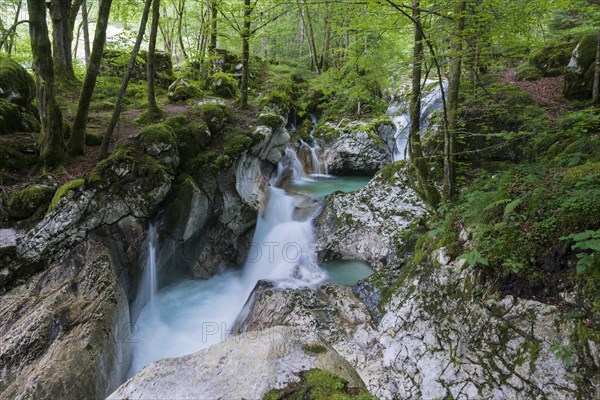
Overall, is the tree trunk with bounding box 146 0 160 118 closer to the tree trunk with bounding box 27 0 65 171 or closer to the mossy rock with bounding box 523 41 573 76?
the tree trunk with bounding box 27 0 65 171

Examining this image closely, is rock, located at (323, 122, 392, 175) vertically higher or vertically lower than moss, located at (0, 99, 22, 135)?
lower

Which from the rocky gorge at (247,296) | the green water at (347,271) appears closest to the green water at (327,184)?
the rocky gorge at (247,296)

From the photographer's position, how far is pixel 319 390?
2135mm

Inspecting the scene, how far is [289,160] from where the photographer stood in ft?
43.7

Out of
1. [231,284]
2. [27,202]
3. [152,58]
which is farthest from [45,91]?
[231,284]

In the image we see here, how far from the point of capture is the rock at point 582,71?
32.0 ft

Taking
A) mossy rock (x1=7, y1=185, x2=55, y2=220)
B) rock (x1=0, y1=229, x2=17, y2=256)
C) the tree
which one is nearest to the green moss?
mossy rock (x1=7, y1=185, x2=55, y2=220)

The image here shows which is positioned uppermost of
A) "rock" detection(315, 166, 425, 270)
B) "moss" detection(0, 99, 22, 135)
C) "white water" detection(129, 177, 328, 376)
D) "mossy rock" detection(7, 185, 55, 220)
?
"moss" detection(0, 99, 22, 135)

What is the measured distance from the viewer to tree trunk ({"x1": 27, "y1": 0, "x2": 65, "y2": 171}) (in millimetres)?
Result: 5909

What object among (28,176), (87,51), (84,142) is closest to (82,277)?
(28,176)

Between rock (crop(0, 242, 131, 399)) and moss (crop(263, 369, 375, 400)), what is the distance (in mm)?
3919

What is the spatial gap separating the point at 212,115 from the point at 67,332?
21.7 feet

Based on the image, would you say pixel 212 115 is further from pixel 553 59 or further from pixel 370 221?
pixel 553 59

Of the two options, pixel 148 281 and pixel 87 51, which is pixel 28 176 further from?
pixel 87 51
